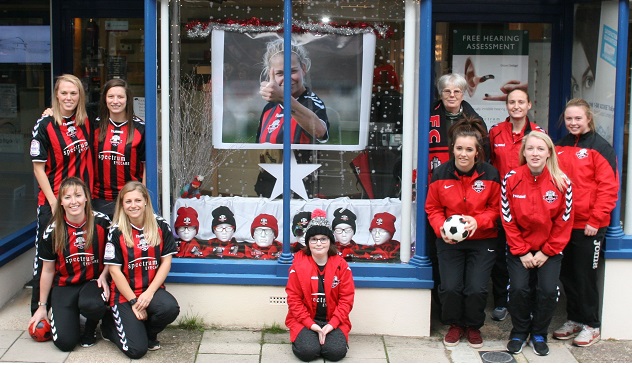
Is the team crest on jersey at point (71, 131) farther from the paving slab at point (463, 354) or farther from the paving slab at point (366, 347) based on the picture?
the paving slab at point (463, 354)

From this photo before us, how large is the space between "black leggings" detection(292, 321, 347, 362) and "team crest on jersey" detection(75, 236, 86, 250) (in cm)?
150

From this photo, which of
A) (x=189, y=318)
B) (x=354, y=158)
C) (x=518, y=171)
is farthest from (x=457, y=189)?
(x=189, y=318)

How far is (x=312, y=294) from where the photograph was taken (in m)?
5.16

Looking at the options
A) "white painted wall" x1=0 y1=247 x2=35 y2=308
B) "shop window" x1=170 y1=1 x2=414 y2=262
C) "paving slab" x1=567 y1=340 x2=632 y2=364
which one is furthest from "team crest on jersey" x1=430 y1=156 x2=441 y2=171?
"white painted wall" x1=0 y1=247 x2=35 y2=308

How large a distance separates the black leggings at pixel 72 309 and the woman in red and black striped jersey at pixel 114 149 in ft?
1.93

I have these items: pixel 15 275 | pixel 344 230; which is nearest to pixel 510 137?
pixel 344 230

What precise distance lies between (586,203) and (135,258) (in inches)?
115

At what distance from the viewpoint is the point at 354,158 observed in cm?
588

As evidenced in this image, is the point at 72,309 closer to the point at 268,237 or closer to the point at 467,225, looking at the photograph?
the point at 268,237

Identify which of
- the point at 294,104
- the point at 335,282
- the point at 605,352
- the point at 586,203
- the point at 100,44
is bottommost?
the point at 605,352

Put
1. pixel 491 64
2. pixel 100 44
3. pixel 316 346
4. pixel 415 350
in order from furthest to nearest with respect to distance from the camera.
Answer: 1. pixel 100 44
2. pixel 491 64
3. pixel 415 350
4. pixel 316 346

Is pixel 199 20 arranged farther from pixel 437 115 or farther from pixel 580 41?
pixel 580 41

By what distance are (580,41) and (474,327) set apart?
7.84 ft

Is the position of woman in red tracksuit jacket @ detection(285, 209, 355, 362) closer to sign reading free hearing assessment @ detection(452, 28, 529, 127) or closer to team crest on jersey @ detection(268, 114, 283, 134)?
team crest on jersey @ detection(268, 114, 283, 134)
